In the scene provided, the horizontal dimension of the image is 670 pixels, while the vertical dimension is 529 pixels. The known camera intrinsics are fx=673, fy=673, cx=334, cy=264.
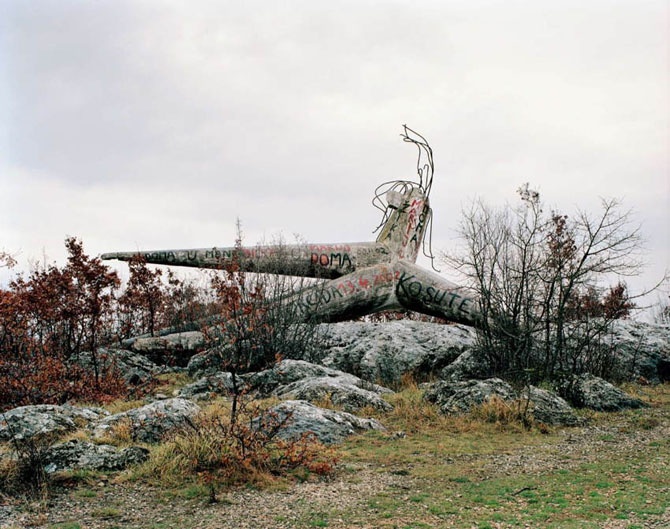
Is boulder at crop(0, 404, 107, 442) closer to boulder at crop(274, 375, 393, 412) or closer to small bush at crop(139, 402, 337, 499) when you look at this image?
small bush at crop(139, 402, 337, 499)

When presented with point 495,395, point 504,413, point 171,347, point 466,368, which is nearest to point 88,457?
point 504,413

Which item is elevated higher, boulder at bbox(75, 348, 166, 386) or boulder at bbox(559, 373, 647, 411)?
boulder at bbox(559, 373, 647, 411)

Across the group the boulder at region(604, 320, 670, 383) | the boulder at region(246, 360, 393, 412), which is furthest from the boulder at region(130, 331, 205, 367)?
the boulder at region(604, 320, 670, 383)

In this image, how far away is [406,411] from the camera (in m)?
9.75

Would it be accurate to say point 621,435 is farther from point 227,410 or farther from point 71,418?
point 71,418

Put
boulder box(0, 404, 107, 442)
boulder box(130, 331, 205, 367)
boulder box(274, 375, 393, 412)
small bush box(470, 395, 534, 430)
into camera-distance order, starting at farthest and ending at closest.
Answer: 1. boulder box(130, 331, 205, 367)
2. boulder box(274, 375, 393, 412)
3. small bush box(470, 395, 534, 430)
4. boulder box(0, 404, 107, 442)

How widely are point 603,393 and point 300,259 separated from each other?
7.49m

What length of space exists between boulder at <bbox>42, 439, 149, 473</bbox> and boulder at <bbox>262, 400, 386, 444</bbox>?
1433 millimetres

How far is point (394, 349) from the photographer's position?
14.3m

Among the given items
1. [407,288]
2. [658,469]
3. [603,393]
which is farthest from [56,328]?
[658,469]

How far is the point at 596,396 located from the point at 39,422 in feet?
27.7

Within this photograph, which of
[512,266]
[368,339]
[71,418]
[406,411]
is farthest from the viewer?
[368,339]

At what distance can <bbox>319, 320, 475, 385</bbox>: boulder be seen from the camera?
13914 millimetres

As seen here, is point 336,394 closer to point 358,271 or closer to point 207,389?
point 207,389
